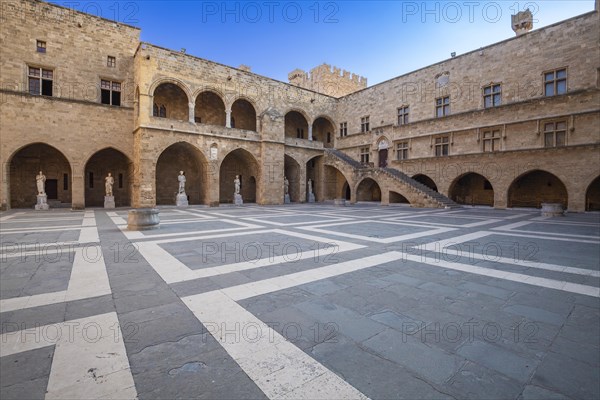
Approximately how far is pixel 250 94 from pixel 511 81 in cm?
1875

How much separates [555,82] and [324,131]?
2020 centimetres

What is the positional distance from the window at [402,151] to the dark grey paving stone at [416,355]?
78.1 feet

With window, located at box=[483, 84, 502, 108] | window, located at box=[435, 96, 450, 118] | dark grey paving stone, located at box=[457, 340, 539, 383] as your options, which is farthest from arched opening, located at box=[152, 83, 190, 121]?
dark grey paving stone, located at box=[457, 340, 539, 383]

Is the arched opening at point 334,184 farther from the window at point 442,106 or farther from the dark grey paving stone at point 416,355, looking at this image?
the dark grey paving stone at point 416,355

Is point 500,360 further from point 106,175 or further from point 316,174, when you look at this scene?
point 316,174

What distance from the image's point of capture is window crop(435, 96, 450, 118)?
22.1 m

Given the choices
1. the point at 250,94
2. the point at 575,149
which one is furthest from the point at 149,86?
the point at 575,149

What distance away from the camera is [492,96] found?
19719mm

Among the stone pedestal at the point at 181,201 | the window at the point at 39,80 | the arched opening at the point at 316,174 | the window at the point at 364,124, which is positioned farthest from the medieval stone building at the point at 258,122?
the arched opening at the point at 316,174

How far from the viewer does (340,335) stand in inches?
108

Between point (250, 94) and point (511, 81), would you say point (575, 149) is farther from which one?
point (250, 94)

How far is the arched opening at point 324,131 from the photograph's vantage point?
3259 centimetres

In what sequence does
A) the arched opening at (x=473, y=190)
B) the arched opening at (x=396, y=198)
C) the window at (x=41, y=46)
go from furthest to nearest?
the arched opening at (x=396, y=198) < the arched opening at (x=473, y=190) < the window at (x=41, y=46)

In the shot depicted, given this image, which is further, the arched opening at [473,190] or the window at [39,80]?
the arched opening at [473,190]
